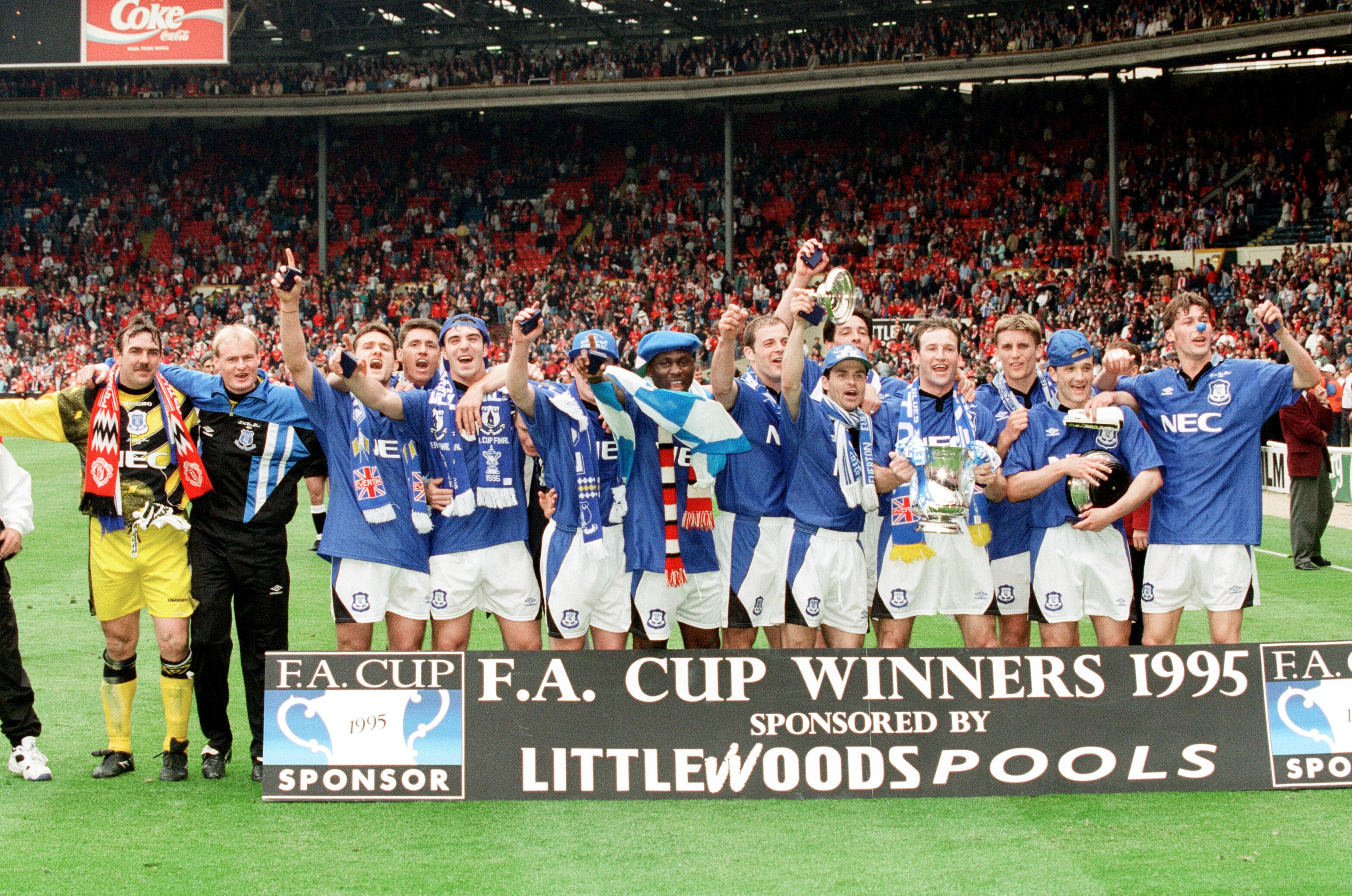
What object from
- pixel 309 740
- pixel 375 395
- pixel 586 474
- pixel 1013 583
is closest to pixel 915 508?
pixel 1013 583

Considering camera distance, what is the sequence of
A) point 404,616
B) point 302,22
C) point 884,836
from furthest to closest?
1. point 302,22
2. point 404,616
3. point 884,836

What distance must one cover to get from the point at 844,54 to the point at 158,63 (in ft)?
57.4

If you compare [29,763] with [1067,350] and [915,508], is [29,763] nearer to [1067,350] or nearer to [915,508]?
[915,508]

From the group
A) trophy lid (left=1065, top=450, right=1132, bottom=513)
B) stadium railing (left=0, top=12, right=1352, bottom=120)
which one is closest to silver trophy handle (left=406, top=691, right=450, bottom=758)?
trophy lid (left=1065, top=450, right=1132, bottom=513)

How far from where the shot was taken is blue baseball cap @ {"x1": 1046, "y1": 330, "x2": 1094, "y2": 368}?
5.83 metres

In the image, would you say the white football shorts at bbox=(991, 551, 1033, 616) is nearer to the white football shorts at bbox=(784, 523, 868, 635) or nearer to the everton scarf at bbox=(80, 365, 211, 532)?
the white football shorts at bbox=(784, 523, 868, 635)

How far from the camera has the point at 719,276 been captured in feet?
104

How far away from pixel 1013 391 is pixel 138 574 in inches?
164

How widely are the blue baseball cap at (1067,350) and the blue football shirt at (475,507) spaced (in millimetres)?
2560

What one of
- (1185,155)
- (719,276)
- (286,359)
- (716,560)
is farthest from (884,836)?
(1185,155)

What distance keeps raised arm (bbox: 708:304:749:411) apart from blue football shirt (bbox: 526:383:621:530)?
0.53 m

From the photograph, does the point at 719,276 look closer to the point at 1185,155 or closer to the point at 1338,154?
the point at 1185,155

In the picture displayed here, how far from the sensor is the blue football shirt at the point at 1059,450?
5.61 m

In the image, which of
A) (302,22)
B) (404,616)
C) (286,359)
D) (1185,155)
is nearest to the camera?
(286,359)
